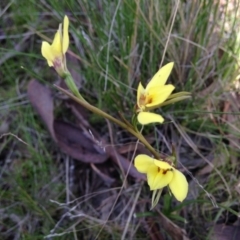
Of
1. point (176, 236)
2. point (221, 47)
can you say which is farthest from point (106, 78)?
point (176, 236)

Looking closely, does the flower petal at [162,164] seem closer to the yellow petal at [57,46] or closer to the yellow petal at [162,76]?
the yellow petal at [162,76]

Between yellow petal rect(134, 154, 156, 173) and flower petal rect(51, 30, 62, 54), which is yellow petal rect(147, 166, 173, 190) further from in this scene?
flower petal rect(51, 30, 62, 54)

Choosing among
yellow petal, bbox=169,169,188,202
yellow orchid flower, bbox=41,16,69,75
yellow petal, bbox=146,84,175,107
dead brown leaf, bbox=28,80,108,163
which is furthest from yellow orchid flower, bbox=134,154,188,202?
dead brown leaf, bbox=28,80,108,163

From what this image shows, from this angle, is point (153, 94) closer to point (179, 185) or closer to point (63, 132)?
point (179, 185)

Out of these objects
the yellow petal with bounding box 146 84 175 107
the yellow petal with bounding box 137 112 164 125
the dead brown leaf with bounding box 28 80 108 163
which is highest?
the yellow petal with bounding box 146 84 175 107

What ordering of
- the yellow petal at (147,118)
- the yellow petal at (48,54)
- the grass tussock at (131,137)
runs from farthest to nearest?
the grass tussock at (131,137), the yellow petal at (48,54), the yellow petal at (147,118)

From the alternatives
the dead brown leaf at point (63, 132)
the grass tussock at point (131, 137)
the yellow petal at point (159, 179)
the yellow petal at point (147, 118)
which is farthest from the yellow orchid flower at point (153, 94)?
the dead brown leaf at point (63, 132)

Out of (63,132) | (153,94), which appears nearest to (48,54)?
(153,94)

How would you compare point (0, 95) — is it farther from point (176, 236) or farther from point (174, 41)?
point (176, 236)
